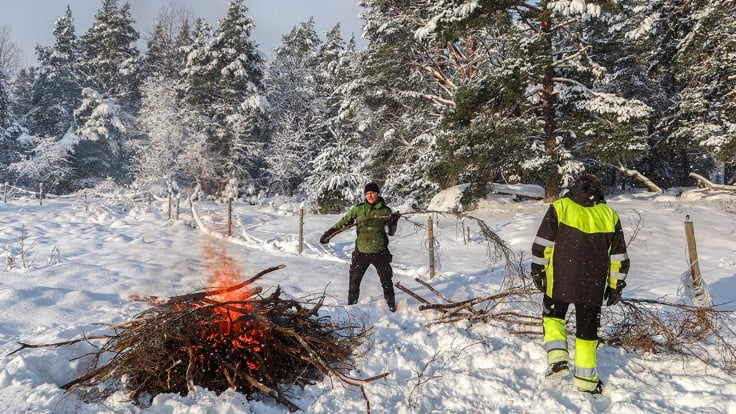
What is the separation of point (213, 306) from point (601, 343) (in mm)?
3908

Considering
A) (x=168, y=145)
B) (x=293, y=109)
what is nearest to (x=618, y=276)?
(x=168, y=145)

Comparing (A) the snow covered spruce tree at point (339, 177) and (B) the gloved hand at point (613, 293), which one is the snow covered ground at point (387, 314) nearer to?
(B) the gloved hand at point (613, 293)

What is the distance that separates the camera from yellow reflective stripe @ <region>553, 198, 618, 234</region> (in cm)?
371

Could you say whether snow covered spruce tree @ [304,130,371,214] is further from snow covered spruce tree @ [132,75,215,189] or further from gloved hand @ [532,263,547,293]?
gloved hand @ [532,263,547,293]

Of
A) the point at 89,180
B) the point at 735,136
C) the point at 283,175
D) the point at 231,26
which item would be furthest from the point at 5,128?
the point at 735,136

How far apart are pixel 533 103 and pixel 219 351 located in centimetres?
1436

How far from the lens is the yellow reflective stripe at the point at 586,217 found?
12.2 feet

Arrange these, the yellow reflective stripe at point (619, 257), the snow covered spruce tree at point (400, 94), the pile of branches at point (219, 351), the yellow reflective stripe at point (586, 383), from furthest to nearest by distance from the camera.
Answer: the snow covered spruce tree at point (400, 94) < the yellow reflective stripe at point (619, 257) < the yellow reflective stripe at point (586, 383) < the pile of branches at point (219, 351)

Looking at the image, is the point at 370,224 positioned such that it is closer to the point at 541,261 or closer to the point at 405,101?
the point at 541,261

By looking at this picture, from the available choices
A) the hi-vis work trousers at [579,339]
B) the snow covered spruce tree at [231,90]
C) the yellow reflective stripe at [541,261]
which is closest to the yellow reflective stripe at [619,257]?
the hi-vis work trousers at [579,339]

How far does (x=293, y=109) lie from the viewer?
34031 millimetres

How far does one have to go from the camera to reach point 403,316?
5023mm

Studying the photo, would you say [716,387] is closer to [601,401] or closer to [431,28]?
[601,401]

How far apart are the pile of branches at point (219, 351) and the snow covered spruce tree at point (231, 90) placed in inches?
1056
